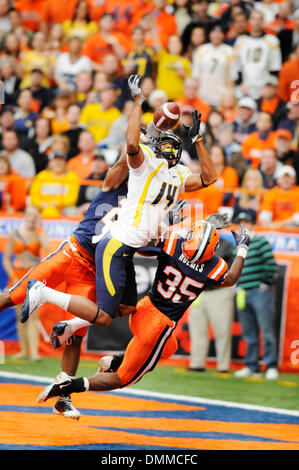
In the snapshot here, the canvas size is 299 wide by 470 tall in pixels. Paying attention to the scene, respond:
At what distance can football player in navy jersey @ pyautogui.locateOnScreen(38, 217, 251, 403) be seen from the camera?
6.70m

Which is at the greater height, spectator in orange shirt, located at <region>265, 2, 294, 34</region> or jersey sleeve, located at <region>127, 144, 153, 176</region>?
spectator in orange shirt, located at <region>265, 2, 294, 34</region>

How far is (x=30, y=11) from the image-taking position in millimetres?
17062

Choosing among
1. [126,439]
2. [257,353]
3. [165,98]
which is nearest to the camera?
[126,439]

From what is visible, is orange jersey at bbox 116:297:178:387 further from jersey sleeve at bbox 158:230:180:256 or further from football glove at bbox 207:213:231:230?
football glove at bbox 207:213:231:230

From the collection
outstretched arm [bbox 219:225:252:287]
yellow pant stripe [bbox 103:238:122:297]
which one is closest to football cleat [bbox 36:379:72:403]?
yellow pant stripe [bbox 103:238:122:297]

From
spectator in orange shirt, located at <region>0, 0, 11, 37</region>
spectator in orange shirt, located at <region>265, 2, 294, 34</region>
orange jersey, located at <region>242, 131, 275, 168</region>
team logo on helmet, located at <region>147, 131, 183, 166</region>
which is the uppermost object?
spectator in orange shirt, located at <region>0, 0, 11, 37</region>

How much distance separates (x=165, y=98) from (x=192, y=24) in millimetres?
2126

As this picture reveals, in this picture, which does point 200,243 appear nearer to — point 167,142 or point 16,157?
point 167,142

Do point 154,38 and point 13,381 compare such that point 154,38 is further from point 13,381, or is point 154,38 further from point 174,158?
point 174,158

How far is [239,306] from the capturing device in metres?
10.7

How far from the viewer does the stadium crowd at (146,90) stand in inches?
470

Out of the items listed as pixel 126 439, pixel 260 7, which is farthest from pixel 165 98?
pixel 126 439

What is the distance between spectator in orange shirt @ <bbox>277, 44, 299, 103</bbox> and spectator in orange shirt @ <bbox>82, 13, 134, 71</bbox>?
3.16 m

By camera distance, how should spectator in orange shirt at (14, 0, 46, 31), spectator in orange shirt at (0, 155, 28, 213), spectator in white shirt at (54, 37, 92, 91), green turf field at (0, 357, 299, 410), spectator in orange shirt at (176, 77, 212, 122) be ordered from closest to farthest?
green turf field at (0, 357, 299, 410) → spectator in orange shirt at (0, 155, 28, 213) → spectator in orange shirt at (176, 77, 212, 122) → spectator in white shirt at (54, 37, 92, 91) → spectator in orange shirt at (14, 0, 46, 31)
